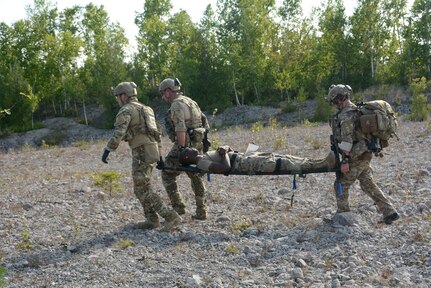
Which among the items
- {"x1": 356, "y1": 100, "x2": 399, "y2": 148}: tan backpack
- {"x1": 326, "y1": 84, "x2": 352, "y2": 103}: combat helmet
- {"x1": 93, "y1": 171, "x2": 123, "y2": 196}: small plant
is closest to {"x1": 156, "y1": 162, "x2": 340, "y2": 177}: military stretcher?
{"x1": 356, "y1": 100, "x2": 399, "y2": 148}: tan backpack

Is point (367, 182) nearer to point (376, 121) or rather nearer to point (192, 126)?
point (376, 121)

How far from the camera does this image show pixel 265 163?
26.4 ft

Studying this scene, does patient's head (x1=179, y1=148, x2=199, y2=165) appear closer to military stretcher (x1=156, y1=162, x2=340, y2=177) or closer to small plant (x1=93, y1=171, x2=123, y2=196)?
military stretcher (x1=156, y1=162, x2=340, y2=177)

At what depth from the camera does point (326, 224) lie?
8.09 meters

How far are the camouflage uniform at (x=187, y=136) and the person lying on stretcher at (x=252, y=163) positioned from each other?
1.79 feet

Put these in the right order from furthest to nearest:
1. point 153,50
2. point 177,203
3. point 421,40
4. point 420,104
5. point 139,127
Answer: point 153,50, point 421,40, point 420,104, point 177,203, point 139,127

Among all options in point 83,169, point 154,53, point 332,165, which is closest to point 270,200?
point 332,165

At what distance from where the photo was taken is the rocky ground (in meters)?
6.13

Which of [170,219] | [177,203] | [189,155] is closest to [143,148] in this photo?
[189,155]

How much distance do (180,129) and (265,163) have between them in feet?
5.12

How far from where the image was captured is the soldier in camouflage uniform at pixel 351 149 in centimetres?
770

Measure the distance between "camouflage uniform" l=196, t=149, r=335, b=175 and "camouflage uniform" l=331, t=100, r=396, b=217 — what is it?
1.05ft

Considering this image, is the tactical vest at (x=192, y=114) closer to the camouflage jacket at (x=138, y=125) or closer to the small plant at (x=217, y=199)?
the camouflage jacket at (x=138, y=125)

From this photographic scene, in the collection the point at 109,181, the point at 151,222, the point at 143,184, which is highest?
the point at 143,184
